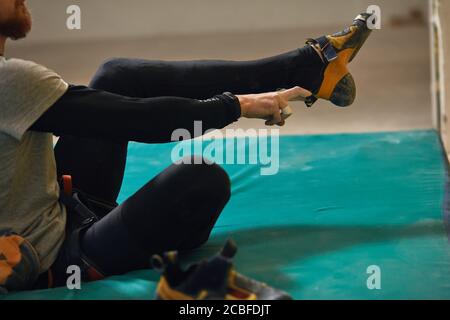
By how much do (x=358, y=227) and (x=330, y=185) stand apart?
14.0 inches

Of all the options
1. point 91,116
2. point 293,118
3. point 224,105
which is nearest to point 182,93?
point 224,105

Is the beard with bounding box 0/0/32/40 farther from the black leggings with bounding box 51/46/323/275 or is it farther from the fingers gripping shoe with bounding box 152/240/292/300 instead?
the fingers gripping shoe with bounding box 152/240/292/300

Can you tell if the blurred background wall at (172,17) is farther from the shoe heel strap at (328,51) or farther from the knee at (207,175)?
the knee at (207,175)

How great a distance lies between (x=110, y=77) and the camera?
1.85 meters

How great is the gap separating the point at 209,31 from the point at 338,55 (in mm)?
3442

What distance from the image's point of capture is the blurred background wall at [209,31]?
4555mm

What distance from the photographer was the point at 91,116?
1500 millimetres

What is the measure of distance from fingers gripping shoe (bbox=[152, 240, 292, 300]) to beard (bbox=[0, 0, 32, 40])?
0.58 m

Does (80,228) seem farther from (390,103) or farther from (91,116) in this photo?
(390,103)

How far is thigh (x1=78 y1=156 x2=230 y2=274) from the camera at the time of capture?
1537mm

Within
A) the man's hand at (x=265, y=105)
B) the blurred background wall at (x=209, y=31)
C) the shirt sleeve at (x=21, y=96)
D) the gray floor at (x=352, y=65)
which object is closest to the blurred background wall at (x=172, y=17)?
the blurred background wall at (x=209, y=31)

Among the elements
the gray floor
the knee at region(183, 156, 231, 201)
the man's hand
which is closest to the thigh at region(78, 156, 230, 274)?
the knee at region(183, 156, 231, 201)

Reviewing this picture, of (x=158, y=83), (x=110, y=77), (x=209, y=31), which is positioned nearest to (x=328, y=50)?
(x=158, y=83)

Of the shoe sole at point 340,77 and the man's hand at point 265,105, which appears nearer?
the man's hand at point 265,105
